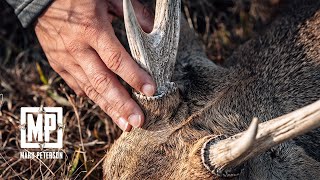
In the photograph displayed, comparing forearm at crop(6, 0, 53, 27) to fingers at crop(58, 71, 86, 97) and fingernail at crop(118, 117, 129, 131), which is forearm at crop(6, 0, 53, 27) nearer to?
fingers at crop(58, 71, 86, 97)

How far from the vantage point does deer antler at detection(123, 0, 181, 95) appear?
10.4 feet

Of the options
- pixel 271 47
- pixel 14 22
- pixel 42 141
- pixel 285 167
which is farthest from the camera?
pixel 14 22

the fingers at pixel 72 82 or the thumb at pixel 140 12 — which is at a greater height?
the thumb at pixel 140 12

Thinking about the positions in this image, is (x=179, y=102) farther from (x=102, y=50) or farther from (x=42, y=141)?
(x=42, y=141)

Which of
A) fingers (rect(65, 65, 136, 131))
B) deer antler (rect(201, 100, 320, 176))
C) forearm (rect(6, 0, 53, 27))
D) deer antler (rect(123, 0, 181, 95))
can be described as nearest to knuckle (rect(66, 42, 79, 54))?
fingers (rect(65, 65, 136, 131))

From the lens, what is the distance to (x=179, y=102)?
333 centimetres

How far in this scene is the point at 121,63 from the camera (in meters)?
3.39

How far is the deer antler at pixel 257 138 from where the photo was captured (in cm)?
260

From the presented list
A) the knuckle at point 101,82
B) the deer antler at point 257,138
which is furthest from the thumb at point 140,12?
the deer antler at point 257,138

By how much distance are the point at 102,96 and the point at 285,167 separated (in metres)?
1.16

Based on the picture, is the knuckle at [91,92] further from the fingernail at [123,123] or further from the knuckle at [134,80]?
the knuckle at [134,80]

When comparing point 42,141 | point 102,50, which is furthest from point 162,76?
point 42,141

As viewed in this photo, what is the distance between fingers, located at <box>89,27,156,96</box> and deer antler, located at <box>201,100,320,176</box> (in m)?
0.54

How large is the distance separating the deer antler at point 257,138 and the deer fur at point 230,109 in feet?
0.25
